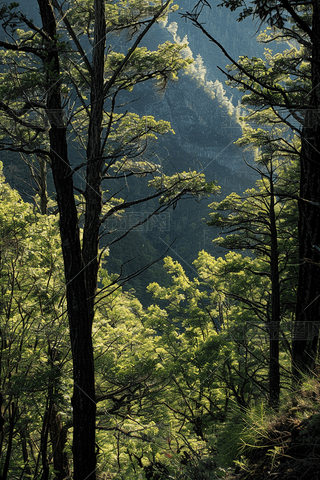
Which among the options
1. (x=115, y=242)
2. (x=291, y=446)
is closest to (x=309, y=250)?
(x=291, y=446)

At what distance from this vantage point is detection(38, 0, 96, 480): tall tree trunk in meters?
3.42

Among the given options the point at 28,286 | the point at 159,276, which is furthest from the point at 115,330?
the point at 159,276

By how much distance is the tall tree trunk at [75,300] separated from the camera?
134 inches

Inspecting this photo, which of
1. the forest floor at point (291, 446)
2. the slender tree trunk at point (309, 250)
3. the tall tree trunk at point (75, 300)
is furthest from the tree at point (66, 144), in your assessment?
the forest floor at point (291, 446)

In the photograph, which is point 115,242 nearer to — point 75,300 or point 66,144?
point 75,300

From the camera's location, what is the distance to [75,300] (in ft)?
11.4

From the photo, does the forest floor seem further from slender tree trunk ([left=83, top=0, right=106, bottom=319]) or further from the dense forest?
slender tree trunk ([left=83, top=0, right=106, bottom=319])

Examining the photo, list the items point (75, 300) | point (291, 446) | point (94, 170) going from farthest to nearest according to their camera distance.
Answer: point (94, 170) → point (75, 300) → point (291, 446)

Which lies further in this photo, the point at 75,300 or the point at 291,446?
the point at 75,300

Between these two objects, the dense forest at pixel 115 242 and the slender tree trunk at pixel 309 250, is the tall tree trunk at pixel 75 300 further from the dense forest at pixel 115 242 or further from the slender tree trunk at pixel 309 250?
the slender tree trunk at pixel 309 250

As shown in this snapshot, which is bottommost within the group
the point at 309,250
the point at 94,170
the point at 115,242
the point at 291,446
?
the point at 291,446

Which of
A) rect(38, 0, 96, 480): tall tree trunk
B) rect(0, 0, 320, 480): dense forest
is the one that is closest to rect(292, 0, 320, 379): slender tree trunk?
rect(0, 0, 320, 480): dense forest

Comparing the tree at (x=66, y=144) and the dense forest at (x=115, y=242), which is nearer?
the dense forest at (x=115, y=242)

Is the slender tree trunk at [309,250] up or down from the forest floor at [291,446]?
up
